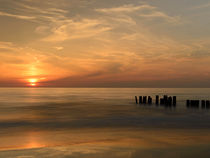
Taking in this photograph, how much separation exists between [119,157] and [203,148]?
388 cm

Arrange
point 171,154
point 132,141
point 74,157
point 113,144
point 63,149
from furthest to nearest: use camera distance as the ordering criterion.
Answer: point 132,141 < point 113,144 < point 63,149 < point 171,154 < point 74,157

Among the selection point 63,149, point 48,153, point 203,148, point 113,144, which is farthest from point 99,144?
point 203,148

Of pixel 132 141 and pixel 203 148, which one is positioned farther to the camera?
pixel 132 141

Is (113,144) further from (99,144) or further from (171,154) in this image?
(171,154)

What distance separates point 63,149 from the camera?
8.80m

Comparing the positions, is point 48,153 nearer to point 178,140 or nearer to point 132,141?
point 132,141

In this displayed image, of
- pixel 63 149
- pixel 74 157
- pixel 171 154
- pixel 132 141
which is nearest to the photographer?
pixel 74 157

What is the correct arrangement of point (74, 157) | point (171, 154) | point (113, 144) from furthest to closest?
point (113, 144) → point (171, 154) → point (74, 157)

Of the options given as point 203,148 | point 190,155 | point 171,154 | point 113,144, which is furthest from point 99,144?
point 203,148

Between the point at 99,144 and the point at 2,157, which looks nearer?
the point at 2,157

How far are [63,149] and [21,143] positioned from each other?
2.65 metres

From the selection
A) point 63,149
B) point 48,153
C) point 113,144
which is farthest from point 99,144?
point 48,153

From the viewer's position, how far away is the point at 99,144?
969 centimetres

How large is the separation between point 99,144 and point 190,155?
375 cm
